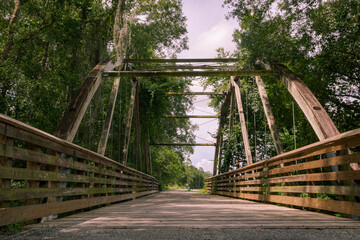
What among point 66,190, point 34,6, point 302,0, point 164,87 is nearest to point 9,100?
point 34,6

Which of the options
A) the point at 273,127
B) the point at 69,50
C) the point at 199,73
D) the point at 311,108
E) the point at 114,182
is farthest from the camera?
the point at 69,50

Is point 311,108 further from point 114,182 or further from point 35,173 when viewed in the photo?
point 35,173

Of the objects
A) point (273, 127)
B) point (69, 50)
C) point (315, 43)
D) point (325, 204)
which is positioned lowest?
point (325, 204)

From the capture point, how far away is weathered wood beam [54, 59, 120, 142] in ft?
15.5

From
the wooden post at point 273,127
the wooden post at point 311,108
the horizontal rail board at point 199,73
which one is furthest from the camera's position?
the horizontal rail board at point 199,73

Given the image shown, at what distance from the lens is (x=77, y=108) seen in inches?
211

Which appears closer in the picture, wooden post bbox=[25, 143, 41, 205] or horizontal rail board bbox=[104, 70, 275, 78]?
wooden post bbox=[25, 143, 41, 205]

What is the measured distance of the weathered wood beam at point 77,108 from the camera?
186 inches

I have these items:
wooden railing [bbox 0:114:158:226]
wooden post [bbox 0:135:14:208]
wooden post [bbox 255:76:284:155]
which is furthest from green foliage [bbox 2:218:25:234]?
wooden post [bbox 255:76:284:155]

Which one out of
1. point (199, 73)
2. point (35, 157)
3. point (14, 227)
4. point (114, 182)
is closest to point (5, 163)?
point (35, 157)

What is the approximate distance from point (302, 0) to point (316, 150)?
14.6ft

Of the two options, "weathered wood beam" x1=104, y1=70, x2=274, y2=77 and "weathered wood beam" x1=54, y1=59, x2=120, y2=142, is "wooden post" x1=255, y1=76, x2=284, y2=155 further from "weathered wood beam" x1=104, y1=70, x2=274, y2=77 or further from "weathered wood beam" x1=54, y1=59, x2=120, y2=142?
"weathered wood beam" x1=54, y1=59, x2=120, y2=142

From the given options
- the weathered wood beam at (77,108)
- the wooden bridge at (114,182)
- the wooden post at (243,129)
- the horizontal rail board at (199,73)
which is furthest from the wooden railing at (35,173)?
the wooden post at (243,129)

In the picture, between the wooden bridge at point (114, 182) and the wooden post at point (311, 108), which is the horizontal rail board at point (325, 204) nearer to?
the wooden bridge at point (114, 182)
